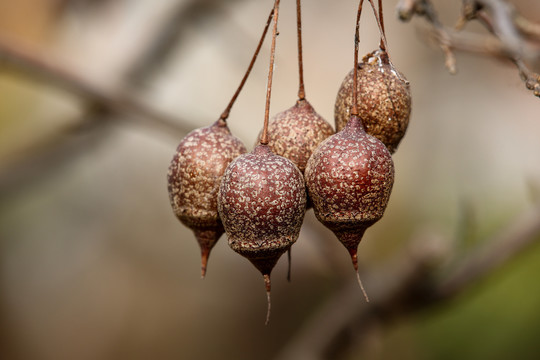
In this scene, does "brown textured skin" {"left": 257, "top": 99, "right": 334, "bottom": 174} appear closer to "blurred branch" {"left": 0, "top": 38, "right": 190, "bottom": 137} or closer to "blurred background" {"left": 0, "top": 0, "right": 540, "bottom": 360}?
"blurred branch" {"left": 0, "top": 38, "right": 190, "bottom": 137}

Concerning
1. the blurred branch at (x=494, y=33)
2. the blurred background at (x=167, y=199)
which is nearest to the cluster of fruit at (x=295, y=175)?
the blurred branch at (x=494, y=33)

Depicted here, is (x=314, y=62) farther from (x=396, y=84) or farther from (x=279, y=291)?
(x=396, y=84)

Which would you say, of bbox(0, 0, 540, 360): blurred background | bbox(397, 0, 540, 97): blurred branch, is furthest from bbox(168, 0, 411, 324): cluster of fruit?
bbox(0, 0, 540, 360): blurred background

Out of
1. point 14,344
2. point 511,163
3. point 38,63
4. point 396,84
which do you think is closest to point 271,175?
point 396,84

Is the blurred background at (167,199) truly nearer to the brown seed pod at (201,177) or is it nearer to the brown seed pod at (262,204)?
the brown seed pod at (201,177)

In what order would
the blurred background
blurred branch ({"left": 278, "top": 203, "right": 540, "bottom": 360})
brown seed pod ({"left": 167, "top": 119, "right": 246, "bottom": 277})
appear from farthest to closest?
the blurred background → blurred branch ({"left": 278, "top": 203, "right": 540, "bottom": 360}) → brown seed pod ({"left": 167, "top": 119, "right": 246, "bottom": 277})

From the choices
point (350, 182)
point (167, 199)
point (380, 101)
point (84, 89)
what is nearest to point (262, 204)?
point (350, 182)
